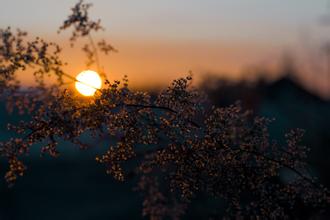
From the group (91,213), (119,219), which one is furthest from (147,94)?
(91,213)

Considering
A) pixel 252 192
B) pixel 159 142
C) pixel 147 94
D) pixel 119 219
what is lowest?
pixel 119 219

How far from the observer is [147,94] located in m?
4.41

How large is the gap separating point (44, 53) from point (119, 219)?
681 inches

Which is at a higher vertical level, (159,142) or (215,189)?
(159,142)

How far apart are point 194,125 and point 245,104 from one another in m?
12.3

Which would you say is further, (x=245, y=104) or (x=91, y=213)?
→ (x=91, y=213)

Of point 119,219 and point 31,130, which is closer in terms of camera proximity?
point 31,130

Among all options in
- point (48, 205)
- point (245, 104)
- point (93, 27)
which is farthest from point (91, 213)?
point (93, 27)

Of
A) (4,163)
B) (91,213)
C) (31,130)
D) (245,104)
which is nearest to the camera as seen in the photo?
(31,130)

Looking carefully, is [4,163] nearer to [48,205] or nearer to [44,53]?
[48,205]

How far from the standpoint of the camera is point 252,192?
180 inches

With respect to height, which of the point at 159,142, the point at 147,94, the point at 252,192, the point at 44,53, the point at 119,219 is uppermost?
the point at 44,53

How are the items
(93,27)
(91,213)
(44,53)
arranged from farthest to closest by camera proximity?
(91,213) < (93,27) < (44,53)

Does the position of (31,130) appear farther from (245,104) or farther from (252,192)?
(245,104)
